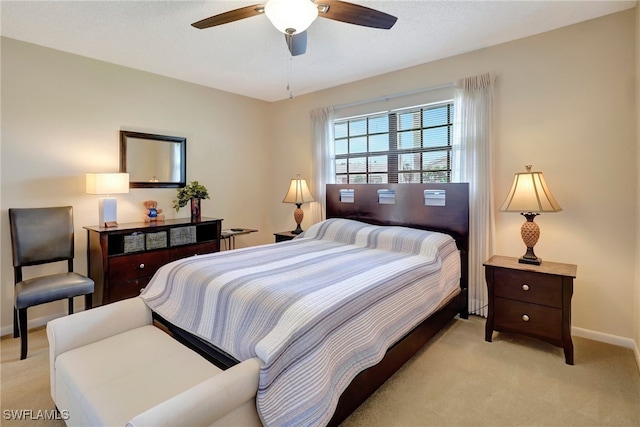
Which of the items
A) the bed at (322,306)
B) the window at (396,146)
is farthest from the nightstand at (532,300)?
the window at (396,146)

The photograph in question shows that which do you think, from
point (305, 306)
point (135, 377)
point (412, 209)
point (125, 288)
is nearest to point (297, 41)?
point (305, 306)

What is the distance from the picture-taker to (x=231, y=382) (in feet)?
4.21

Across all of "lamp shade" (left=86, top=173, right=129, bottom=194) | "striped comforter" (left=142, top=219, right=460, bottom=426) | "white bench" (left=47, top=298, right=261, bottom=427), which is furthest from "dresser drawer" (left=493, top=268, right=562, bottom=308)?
"lamp shade" (left=86, top=173, right=129, bottom=194)

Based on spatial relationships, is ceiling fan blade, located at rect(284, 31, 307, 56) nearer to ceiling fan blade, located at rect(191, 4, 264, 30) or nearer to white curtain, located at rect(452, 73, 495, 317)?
ceiling fan blade, located at rect(191, 4, 264, 30)

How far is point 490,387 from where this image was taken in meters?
2.08

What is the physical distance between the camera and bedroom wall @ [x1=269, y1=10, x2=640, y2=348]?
8.34 ft

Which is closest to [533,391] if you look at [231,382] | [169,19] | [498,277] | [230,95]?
[498,277]

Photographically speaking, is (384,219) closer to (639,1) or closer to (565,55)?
(565,55)

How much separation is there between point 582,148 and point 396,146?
173 cm

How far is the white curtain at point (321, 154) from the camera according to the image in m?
4.36

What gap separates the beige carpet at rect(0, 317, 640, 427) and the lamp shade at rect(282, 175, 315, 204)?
2.34 m

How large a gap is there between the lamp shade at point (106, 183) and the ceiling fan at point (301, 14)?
6.09 ft

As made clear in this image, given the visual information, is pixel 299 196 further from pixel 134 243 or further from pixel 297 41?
pixel 297 41

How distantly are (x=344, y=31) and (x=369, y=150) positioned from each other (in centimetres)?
156
